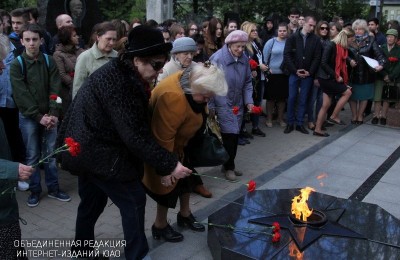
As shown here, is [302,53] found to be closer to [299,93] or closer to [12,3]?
[299,93]

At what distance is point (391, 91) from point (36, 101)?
7.03 meters

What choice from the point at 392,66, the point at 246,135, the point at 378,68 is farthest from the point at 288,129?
the point at 392,66

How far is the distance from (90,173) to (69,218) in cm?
156

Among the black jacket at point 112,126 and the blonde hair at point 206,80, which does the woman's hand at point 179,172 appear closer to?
the black jacket at point 112,126

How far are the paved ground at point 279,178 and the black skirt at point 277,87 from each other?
0.65 m

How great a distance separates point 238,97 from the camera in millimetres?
6074

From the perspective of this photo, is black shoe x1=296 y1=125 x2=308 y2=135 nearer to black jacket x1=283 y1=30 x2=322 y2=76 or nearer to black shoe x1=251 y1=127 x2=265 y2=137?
black shoe x1=251 y1=127 x2=265 y2=137

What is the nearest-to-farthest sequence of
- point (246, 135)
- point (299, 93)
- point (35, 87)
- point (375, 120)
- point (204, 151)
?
point (204, 151) → point (35, 87) → point (246, 135) → point (299, 93) → point (375, 120)

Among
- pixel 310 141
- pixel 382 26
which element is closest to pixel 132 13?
pixel 382 26

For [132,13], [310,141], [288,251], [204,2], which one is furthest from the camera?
[204,2]

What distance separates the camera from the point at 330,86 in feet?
26.6

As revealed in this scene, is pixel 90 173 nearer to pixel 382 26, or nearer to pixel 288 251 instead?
pixel 288 251

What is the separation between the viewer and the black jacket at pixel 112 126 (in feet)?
9.98

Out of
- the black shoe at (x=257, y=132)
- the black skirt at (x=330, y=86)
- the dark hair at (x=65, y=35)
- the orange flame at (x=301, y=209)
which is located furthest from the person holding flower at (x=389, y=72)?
the dark hair at (x=65, y=35)
